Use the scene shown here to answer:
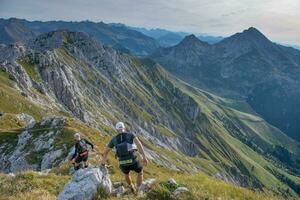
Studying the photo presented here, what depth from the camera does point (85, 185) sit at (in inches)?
649

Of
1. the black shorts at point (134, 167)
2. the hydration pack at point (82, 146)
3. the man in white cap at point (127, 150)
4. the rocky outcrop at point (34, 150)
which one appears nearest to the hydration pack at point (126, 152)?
the man in white cap at point (127, 150)

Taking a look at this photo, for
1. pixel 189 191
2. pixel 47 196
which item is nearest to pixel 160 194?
pixel 189 191

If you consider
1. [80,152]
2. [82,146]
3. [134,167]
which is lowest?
[80,152]

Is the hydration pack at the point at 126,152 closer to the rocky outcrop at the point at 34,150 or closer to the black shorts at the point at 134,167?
the black shorts at the point at 134,167

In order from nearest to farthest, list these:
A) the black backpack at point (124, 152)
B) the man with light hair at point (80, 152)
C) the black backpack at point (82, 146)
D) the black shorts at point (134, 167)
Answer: the black backpack at point (124, 152)
the black shorts at point (134, 167)
the man with light hair at point (80, 152)
the black backpack at point (82, 146)

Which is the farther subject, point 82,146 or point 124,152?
point 82,146

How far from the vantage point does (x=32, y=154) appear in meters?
63.7

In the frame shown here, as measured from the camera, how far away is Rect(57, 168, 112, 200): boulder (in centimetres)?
1616

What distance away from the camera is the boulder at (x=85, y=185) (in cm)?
1616

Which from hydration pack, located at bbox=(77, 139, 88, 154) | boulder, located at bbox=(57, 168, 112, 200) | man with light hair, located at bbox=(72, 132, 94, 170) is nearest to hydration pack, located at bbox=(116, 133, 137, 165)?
boulder, located at bbox=(57, 168, 112, 200)

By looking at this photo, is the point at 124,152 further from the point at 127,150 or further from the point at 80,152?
the point at 80,152

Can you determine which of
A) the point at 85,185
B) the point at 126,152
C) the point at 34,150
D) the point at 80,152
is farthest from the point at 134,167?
the point at 34,150

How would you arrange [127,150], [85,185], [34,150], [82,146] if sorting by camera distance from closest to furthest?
[85,185] < [127,150] < [82,146] < [34,150]

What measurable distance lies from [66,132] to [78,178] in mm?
52784
